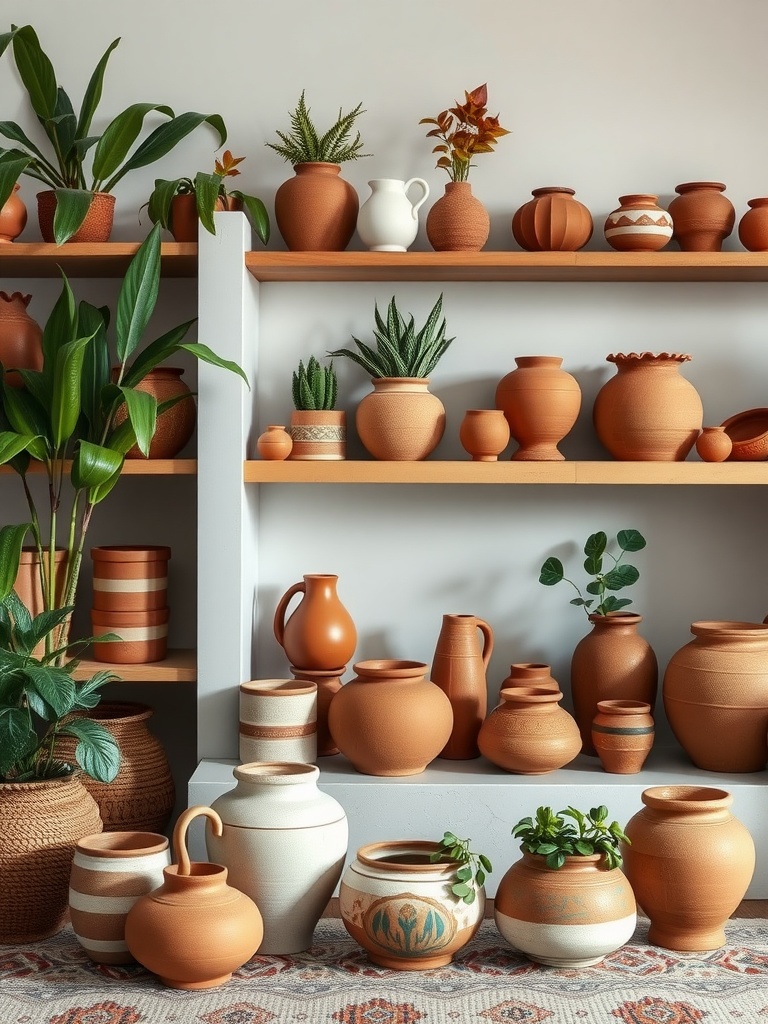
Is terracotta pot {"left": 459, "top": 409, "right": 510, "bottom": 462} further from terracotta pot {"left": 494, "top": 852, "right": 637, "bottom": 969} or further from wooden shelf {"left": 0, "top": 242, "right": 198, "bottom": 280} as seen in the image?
terracotta pot {"left": 494, "top": 852, "right": 637, "bottom": 969}

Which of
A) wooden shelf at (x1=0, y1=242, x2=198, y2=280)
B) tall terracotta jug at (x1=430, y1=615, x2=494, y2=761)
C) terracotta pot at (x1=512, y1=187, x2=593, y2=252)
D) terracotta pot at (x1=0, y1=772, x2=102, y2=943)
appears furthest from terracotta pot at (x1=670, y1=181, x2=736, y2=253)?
terracotta pot at (x1=0, y1=772, x2=102, y2=943)

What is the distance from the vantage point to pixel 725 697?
2844mm

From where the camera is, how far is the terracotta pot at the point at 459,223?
9.91ft

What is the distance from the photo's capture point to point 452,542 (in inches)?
129

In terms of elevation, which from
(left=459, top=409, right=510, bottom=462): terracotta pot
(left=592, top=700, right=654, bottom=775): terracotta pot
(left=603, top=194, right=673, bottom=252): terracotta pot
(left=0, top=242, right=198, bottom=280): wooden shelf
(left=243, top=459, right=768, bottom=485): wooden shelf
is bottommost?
(left=592, top=700, right=654, bottom=775): terracotta pot

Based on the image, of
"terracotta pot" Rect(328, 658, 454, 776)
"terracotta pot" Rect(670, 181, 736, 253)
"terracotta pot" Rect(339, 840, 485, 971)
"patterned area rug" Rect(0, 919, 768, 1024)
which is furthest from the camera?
"terracotta pot" Rect(670, 181, 736, 253)

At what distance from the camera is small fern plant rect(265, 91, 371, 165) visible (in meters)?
3.08

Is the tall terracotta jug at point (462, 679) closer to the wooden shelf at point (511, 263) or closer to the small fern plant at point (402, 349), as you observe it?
the small fern plant at point (402, 349)

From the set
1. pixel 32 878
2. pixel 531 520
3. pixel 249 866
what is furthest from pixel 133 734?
pixel 531 520

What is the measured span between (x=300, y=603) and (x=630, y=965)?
1.27 m

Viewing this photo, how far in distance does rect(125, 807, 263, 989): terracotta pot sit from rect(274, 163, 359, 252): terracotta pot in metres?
1.58

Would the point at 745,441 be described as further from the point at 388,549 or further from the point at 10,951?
the point at 10,951

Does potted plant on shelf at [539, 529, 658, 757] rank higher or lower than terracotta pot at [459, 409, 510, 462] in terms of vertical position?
lower

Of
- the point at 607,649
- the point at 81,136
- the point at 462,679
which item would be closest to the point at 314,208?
the point at 81,136
